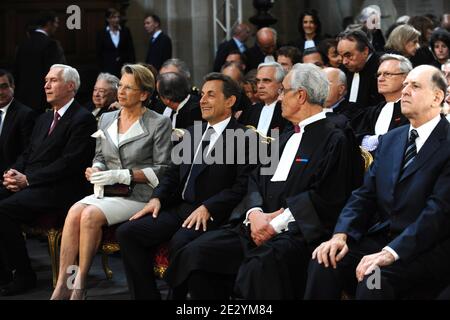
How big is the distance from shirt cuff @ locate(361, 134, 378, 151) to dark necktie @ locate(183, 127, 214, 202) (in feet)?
3.67

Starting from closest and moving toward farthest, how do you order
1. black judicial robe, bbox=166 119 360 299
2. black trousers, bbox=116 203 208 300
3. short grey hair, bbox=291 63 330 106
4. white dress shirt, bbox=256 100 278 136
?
black judicial robe, bbox=166 119 360 299 → short grey hair, bbox=291 63 330 106 → black trousers, bbox=116 203 208 300 → white dress shirt, bbox=256 100 278 136

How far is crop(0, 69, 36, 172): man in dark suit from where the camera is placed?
23.0 feet

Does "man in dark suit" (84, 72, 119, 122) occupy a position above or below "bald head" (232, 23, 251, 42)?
below

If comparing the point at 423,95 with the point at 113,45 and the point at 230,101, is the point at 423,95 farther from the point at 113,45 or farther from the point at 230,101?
the point at 113,45

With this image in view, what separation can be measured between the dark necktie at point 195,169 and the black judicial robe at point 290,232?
451 millimetres

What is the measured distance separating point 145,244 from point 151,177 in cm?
62

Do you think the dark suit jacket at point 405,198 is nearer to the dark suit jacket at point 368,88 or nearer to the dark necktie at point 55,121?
the dark suit jacket at point 368,88

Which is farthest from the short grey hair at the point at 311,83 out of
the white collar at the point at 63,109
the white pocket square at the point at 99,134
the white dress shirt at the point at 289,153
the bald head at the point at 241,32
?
the bald head at the point at 241,32

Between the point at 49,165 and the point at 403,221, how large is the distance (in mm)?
2800

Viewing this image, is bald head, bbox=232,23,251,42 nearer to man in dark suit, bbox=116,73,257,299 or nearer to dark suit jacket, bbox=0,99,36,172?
dark suit jacket, bbox=0,99,36,172

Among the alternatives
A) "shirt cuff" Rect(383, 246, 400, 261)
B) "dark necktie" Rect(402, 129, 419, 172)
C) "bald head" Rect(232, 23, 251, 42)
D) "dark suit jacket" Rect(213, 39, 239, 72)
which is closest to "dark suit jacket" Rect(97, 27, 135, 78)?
"dark suit jacket" Rect(213, 39, 239, 72)

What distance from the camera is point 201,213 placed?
559cm

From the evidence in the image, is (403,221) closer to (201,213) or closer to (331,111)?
(201,213)
